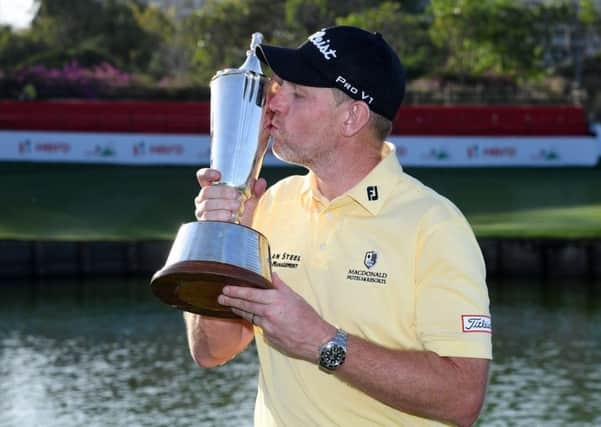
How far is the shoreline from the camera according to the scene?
20578 mm

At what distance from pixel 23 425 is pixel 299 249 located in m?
8.69

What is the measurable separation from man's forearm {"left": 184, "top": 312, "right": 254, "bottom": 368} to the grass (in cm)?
1700

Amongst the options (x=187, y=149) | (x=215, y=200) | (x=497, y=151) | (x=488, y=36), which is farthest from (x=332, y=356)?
(x=488, y=36)

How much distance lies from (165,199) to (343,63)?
2367 centimetres

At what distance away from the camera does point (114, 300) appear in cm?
1897

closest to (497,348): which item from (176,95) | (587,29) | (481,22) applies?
(176,95)

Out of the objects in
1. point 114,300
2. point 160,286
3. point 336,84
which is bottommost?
point 114,300

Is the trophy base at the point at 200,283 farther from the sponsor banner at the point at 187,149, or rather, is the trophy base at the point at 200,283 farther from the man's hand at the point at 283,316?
the sponsor banner at the point at 187,149

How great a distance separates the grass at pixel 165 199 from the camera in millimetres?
23016

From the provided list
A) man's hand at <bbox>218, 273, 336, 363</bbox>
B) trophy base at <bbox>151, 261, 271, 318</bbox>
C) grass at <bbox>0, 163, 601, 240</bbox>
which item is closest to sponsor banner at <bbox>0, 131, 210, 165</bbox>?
grass at <bbox>0, 163, 601, 240</bbox>

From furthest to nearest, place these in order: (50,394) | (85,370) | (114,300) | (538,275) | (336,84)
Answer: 1. (538,275)
2. (114,300)
3. (85,370)
4. (50,394)
5. (336,84)

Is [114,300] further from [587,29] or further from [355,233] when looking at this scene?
[587,29]

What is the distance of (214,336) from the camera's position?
165 inches

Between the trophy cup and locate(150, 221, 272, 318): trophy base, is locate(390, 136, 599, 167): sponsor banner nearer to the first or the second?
the trophy cup
